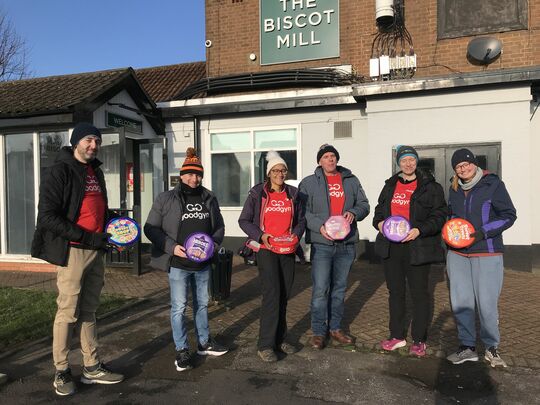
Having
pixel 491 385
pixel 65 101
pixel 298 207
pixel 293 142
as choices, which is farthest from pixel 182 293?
pixel 293 142

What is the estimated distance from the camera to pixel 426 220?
13.6ft

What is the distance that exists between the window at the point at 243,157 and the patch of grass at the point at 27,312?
15.4 feet

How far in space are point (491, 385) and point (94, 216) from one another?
3.50m

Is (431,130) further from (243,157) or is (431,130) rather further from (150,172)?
(150,172)

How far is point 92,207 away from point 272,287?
1.72 meters

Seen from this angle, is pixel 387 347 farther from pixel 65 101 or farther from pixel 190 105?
pixel 190 105

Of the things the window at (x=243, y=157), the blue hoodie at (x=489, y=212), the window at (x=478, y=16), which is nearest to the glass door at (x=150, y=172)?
the window at (x=243, y=157)

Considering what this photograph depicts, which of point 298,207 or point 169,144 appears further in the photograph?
point 169,144

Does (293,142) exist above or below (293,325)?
above

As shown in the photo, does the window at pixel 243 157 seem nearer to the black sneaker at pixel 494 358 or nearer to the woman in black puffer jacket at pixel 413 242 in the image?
the woman in black puffer jacket at pixel 413 242

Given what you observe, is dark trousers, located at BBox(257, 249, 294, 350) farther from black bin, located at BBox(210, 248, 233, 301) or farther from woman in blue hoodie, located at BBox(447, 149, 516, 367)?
black bin, located at BBox(210, 248, 233, 301)

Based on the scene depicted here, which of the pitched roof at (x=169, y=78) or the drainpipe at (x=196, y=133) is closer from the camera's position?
the drainpipe at (x=196, y=133)

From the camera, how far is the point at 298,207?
14.2 feet

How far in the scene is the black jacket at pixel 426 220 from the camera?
13.4ft
